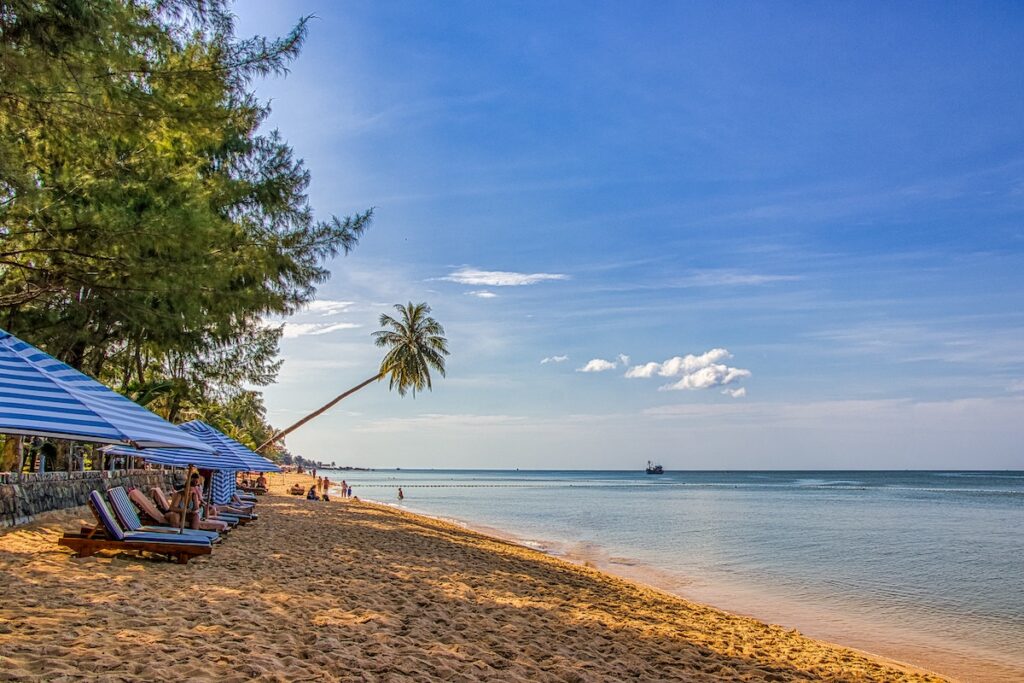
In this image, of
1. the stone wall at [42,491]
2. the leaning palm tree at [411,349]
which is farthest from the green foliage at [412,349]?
the stone wall at [42,491]

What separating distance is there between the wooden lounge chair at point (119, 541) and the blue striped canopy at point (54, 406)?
501 centimetres

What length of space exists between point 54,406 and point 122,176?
6.24 m

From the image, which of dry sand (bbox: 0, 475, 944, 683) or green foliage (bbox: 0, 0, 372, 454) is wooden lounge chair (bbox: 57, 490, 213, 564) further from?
green foliage (bbox: 0, 0, 372, 454)

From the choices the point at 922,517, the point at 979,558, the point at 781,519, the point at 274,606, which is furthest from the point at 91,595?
the point at 922,517

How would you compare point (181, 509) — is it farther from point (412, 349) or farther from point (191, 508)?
point (412, 349)

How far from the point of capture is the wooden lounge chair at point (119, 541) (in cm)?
841

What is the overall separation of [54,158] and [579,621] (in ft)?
27.9

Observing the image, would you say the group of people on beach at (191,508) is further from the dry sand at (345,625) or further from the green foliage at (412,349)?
the green foliage at (412,349)

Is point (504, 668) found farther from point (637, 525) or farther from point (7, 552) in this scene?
point (637, 525)

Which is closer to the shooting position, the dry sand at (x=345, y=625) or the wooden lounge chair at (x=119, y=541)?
the dry sand at (x=345, y=625)

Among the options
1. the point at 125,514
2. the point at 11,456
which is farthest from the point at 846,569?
the point at 11,456

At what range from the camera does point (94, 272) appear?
8.31 m

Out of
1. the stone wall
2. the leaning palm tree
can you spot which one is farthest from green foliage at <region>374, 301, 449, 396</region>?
the stone wall

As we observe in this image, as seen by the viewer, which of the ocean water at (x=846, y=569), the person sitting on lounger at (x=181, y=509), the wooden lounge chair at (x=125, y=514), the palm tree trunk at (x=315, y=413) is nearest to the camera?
the wooden lounge chair at (x=125, y=514)
